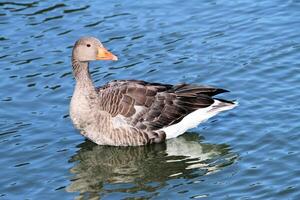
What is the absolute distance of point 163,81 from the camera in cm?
1786

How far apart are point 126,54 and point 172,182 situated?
5.64 m

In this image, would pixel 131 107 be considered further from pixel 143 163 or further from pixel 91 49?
pixel 91 49

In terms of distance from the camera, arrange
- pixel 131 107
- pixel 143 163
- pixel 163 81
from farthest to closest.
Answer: pixel 163 81
pixel 131 107
pixel 143 163

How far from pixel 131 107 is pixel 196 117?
1278mm

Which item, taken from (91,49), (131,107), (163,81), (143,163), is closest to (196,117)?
(131,107)

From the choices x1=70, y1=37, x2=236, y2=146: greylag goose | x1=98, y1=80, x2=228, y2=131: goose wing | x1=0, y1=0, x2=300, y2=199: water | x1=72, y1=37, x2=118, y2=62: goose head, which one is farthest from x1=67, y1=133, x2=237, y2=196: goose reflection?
x1=72, y1=37, x2=118, y2=62: goose head

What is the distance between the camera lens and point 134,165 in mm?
15203

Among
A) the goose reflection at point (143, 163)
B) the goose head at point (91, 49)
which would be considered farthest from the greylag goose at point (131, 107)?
the goose reflection at point (143, 163)

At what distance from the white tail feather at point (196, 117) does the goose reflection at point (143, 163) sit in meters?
0.23

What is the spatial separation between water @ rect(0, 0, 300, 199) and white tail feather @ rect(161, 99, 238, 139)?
247mm

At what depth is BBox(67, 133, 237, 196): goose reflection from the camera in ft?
47.2

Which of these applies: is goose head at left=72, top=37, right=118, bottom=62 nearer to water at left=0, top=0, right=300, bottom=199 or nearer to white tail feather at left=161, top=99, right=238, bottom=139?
water at left=0, top=0, right=300, bottom=199

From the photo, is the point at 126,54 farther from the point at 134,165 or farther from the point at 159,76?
the point at 134,165

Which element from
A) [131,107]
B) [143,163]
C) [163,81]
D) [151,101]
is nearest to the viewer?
[143,163]
